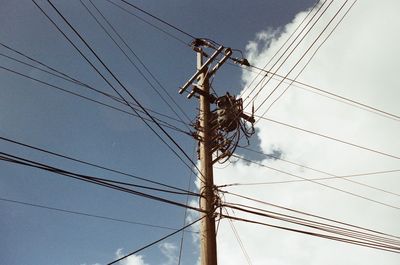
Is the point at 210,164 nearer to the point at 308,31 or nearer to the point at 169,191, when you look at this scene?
the point at 169,191

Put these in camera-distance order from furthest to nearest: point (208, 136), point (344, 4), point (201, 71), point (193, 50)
Result: point (193, 50) → point (201, 71) → point (208, 136) → point (344, 4)

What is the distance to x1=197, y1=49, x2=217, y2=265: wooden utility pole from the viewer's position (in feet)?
22.1

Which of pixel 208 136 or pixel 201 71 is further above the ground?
pixel 201 71

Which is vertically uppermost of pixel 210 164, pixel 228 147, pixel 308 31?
pixel 308 31

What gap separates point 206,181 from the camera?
774 cm

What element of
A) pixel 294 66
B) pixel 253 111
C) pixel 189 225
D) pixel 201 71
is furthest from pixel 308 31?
pixel 189 225

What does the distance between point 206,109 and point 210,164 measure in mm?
1760

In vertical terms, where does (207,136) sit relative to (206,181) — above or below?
above

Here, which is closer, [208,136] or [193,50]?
[208,136]

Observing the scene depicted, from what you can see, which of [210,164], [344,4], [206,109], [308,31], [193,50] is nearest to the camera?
[344,4]

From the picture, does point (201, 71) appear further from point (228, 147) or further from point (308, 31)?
point (308, 31)

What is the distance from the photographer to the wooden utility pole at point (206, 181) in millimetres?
6742

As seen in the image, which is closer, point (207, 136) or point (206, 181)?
point (206, 181)

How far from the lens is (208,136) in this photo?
8719mm
